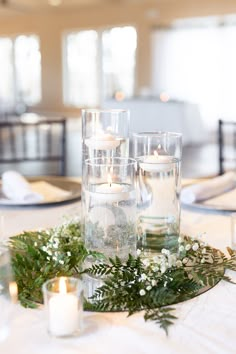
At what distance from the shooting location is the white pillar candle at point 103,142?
1.20 m

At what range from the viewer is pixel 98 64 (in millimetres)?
10000

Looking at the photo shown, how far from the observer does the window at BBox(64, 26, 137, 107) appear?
31.4 ft

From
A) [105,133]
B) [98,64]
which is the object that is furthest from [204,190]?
[98,64]

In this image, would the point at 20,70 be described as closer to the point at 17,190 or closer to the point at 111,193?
the point at 17,190

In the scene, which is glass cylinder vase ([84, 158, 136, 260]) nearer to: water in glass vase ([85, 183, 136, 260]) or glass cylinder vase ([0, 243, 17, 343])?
water in glass vase ([85, 183, 136, 260])

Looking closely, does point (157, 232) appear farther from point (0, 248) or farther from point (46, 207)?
point (46, 207)

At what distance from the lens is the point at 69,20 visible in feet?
33.7

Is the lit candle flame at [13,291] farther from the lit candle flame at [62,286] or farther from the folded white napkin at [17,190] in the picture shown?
the folded white napkin at [17,190]

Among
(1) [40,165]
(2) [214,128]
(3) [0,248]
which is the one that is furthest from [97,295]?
(2) [214,128]

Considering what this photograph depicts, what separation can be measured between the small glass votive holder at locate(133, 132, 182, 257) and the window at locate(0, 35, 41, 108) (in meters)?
10.2

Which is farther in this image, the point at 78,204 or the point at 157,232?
the point at 78,204

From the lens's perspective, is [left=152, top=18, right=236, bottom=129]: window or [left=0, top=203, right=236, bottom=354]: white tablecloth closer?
[left=0, top=203, right=236, bottom=354]: white tablecloth

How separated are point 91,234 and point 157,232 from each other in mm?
162

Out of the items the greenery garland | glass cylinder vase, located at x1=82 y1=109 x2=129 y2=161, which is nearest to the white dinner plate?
glass cylinder vase, located at x1=82 y1=109 x2=129 y2=161
